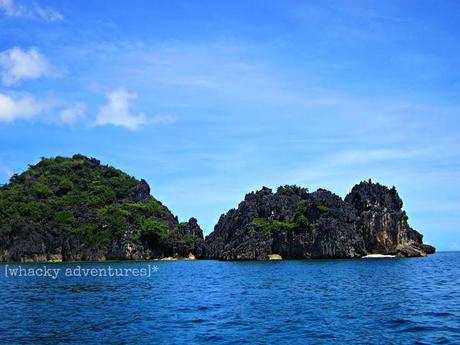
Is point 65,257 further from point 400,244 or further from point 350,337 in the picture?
point 350,337

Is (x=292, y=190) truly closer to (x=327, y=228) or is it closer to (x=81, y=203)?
(x=327, y=228)

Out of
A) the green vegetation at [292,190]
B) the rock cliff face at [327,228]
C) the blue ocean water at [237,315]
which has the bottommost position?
the blue ocean water at [237,315]

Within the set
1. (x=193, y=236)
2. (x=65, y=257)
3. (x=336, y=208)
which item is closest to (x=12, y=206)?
(x=65, y=257)

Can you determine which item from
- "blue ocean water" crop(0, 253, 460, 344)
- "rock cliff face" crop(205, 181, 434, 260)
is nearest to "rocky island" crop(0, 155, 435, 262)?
"rock cliff face" crop(205, 181, 434, 260)

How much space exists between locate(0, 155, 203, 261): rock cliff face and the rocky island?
294 mm

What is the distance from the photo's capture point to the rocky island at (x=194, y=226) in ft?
430

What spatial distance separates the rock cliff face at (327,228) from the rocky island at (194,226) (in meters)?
0.26

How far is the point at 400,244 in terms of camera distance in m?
130

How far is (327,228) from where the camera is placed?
127500 mm

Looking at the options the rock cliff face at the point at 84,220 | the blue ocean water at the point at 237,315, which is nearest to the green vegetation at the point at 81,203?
the rock cliff face at the point at 84,220

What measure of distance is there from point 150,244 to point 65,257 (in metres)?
25.8

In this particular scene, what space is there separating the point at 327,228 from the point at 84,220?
7212 cm

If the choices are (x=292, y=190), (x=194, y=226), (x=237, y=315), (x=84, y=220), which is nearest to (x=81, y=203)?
(x=84, y=220)

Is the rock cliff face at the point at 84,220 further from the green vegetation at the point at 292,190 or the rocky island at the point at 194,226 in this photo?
the green vegetation at the point at 292,190
